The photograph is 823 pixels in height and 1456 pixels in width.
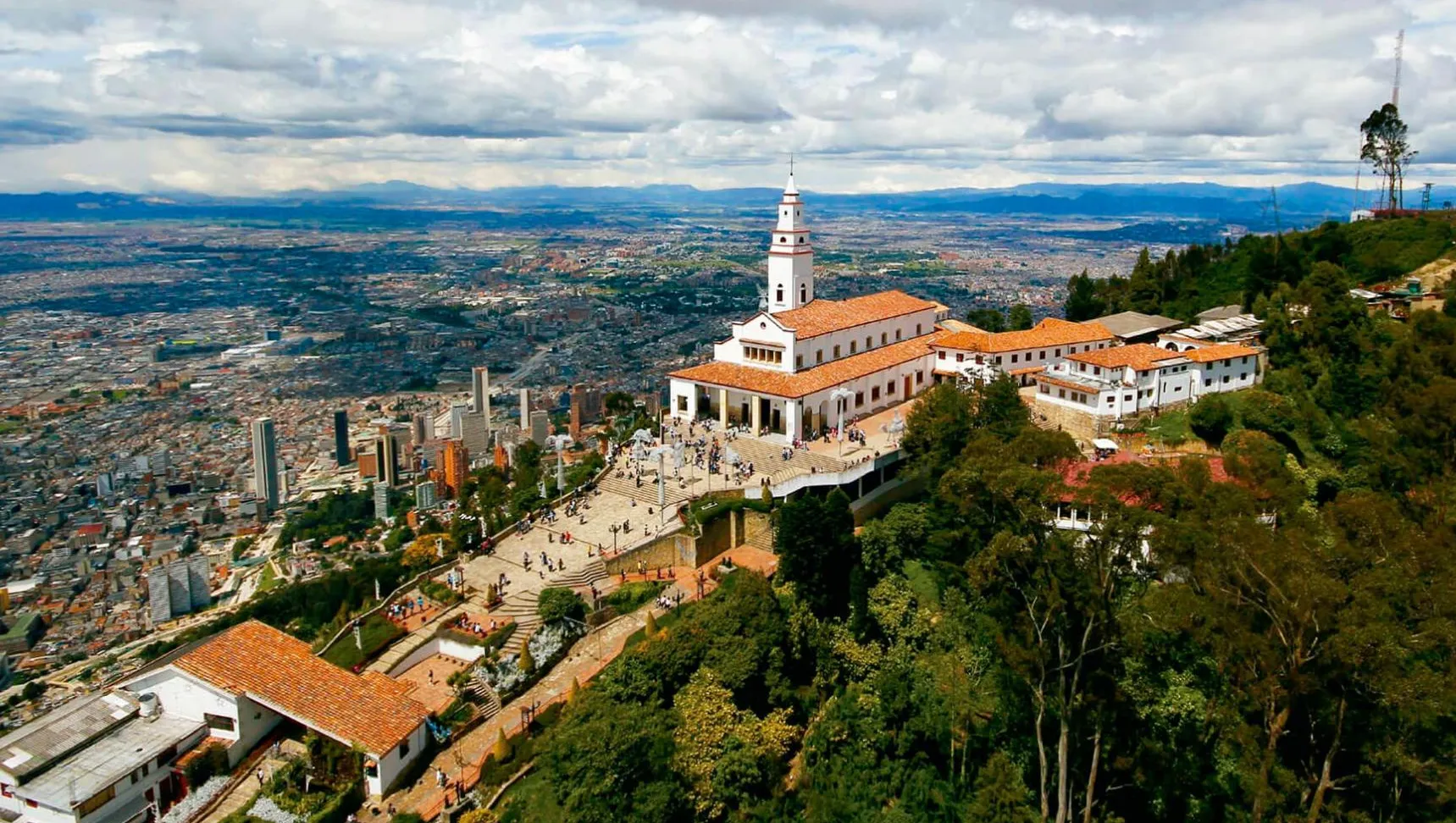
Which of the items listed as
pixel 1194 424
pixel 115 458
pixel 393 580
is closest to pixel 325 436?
pixel 115 458

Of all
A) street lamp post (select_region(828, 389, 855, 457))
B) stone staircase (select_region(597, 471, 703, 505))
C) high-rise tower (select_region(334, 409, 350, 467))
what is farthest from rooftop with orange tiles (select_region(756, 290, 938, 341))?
high-rise tower (select_region(334, 409, 350, 467))

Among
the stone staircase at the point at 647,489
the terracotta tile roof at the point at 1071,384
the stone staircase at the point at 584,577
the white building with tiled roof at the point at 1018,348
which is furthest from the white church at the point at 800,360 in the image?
the stone staircase at the point at 584,577

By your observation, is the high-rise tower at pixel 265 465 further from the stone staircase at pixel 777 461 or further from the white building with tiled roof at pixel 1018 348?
the white building with tiled roof at pixel 1018 348

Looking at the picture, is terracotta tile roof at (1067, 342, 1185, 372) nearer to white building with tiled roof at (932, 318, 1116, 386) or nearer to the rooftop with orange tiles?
white building with tiled roof at (932, 318, 1116, 386)

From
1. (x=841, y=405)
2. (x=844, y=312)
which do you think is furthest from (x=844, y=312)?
(x=841, y=405)

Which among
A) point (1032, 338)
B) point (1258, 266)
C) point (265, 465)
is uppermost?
point (1258, 266)

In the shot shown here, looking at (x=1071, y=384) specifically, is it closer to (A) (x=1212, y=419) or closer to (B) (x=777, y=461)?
(A) (x=1212, y=419)
